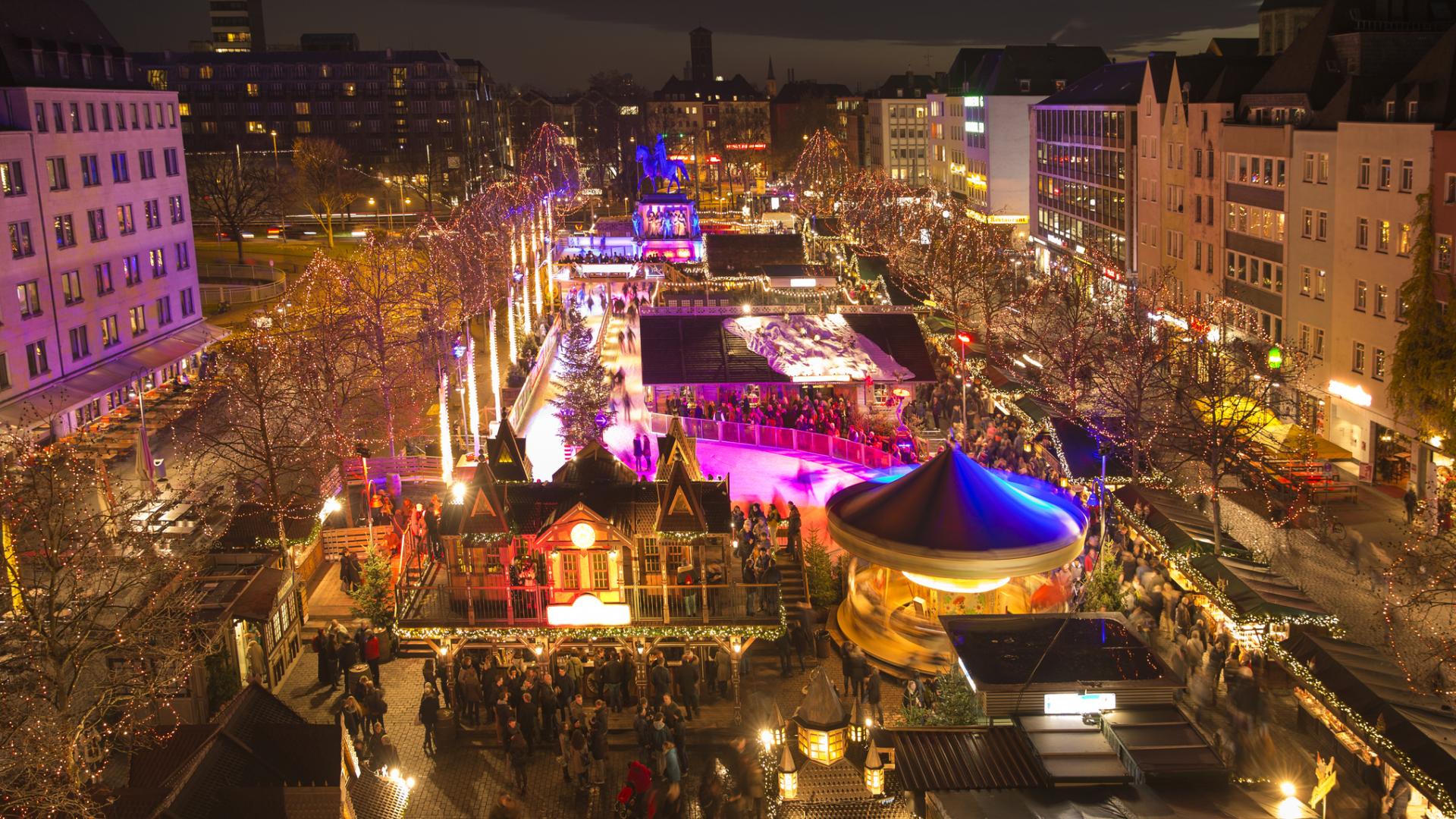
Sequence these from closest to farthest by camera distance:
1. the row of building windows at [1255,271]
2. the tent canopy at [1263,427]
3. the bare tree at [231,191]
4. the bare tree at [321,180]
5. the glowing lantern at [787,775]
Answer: the glowing lantern at [787,775] < the tent canopy at [1263,427] < the row of building windows at [1255,271] < the bare tree at [231,191] < the bare tree at [321,180]

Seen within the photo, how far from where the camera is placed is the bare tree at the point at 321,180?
10539 centimetres

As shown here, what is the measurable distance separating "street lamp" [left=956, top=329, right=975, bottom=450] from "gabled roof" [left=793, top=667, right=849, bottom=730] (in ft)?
62.5

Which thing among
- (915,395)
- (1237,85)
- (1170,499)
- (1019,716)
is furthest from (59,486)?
(1237,85)

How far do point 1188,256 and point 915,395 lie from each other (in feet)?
56.2

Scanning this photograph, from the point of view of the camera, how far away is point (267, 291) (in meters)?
68.1

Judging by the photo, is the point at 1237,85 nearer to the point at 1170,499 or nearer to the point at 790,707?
the point at 1170,499

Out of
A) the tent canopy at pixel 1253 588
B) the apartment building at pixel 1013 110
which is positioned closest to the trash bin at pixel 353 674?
the tent canopy at pixel 1253 588

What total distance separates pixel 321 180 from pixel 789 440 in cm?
8024

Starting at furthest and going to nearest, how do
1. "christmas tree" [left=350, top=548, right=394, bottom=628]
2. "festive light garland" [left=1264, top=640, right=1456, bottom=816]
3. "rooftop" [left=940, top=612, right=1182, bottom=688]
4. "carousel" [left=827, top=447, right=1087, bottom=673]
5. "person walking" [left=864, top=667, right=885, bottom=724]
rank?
"christmas tree" [left=350, top=548, right=394, bottom=628]
"carousel" [left=827, top=447, right=1087, bottom=673]
"person walking" [left=864, top=667, right=885, bottom=724]
"rooftop" [left=940, top=612, right=1182, bottom=688]
"festive light garland" [left=1264, top=640, right=1456, bottom=816]

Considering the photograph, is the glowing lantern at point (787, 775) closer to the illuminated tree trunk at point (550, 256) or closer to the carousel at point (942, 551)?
the carousel at point (942, 551)

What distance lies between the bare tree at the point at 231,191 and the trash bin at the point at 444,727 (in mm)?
72206

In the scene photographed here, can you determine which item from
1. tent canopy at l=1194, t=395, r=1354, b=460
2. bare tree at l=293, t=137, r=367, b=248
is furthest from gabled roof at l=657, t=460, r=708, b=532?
bare tree at l=293, t=137, r=367, b=248

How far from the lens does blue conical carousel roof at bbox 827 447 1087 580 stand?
2278 cm

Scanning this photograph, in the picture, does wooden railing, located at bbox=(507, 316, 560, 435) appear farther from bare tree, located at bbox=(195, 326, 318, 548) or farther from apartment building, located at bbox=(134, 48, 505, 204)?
apartment building, located at bbox=(134, 48, 505, 204)
